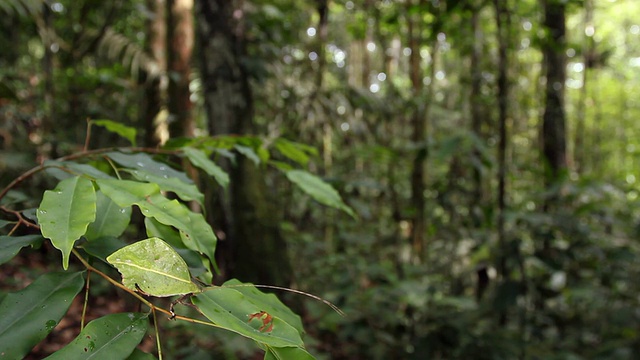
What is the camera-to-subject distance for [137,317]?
639 millimetres

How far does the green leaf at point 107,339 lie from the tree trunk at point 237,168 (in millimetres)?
2397

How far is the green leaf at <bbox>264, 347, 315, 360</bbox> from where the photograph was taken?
600 millimetres

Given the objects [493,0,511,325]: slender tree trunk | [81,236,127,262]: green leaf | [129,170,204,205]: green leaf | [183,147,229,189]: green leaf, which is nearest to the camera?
[81,236,127,262]: green leaf

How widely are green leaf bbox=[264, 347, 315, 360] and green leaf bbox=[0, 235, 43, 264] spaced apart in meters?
0.36

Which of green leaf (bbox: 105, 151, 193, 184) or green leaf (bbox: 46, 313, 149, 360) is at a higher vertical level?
green leaf (bbox: 105, 151, 193, 184)

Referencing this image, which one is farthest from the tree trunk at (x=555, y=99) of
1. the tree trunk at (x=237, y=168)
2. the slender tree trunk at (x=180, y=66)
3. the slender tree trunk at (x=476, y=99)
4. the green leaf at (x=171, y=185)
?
the green leaf at (x=171, y=185)

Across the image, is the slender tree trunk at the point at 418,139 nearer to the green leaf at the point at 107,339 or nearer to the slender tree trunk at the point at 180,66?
the slender tree trunk at the point at 180,66

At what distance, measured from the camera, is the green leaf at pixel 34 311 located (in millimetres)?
603

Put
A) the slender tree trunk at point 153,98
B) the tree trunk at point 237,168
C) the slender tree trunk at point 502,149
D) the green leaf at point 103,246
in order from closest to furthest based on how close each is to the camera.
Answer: the green leaf at point 103,246
the slender tree trunk at point 502,149
the tree trunk at point 237,168
the slender tree trunk at point 153,98

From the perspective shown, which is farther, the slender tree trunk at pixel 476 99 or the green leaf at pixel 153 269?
the slender tree trunk at pixel 476 99

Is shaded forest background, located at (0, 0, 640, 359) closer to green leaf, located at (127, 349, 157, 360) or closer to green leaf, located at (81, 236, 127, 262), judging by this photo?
green leaf, located at (81, 236, 127, 262)

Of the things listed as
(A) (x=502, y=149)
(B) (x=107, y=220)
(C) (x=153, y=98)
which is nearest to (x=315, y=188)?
(B) (x=107, y=220)

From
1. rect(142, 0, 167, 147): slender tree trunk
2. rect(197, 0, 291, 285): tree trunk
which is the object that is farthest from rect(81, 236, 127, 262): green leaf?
rect(142, 0, 167, 147): slender tree trunk

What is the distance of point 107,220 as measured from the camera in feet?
2.59
